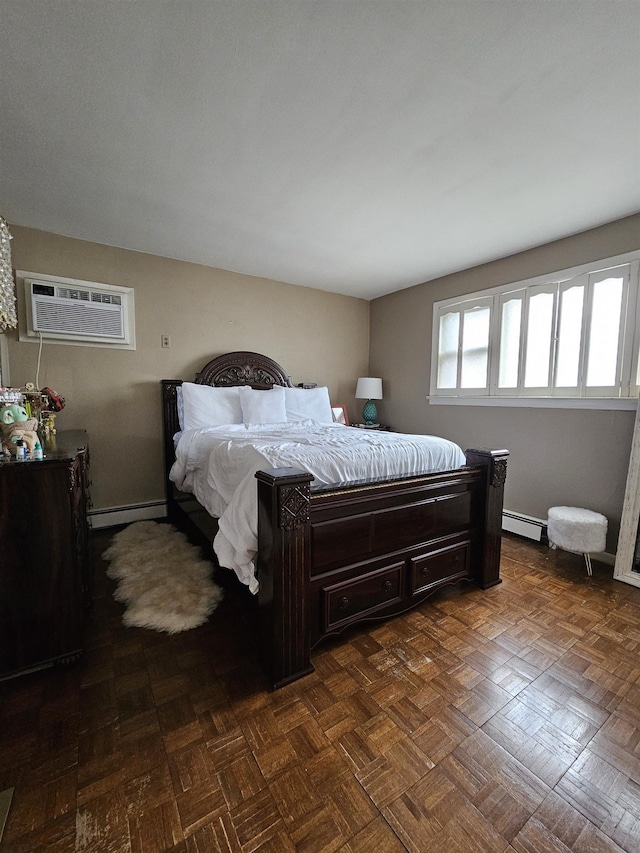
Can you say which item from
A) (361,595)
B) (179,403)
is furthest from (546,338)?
(179,403)

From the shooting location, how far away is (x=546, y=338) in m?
2.96

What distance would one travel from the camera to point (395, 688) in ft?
4.75

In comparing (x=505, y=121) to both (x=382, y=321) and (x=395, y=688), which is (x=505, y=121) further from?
(x=382, y=321)

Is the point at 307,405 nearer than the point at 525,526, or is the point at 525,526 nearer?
the point at 525,526

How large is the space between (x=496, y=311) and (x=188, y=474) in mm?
3127

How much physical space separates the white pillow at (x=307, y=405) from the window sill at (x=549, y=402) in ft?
4.21

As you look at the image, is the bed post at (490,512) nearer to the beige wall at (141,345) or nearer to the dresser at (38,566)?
the dresser at (38,566)

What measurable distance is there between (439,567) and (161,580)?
1.72 m

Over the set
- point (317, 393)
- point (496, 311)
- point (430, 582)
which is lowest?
point (430, 582)

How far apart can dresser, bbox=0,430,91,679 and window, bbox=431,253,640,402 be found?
133 inches

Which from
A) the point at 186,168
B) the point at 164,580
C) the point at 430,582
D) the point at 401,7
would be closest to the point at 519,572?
the point at 430,582

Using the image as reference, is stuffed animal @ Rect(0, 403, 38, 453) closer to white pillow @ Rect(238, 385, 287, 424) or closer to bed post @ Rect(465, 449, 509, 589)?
white pillow @ Rect(238, 385, 287, 424)

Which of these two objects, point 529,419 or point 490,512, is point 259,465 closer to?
point 490,512

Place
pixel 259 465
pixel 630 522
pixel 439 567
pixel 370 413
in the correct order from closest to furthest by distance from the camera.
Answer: pixel 259 465 < pixel 439 567 < pixel 630 522 < pixel 370 413
